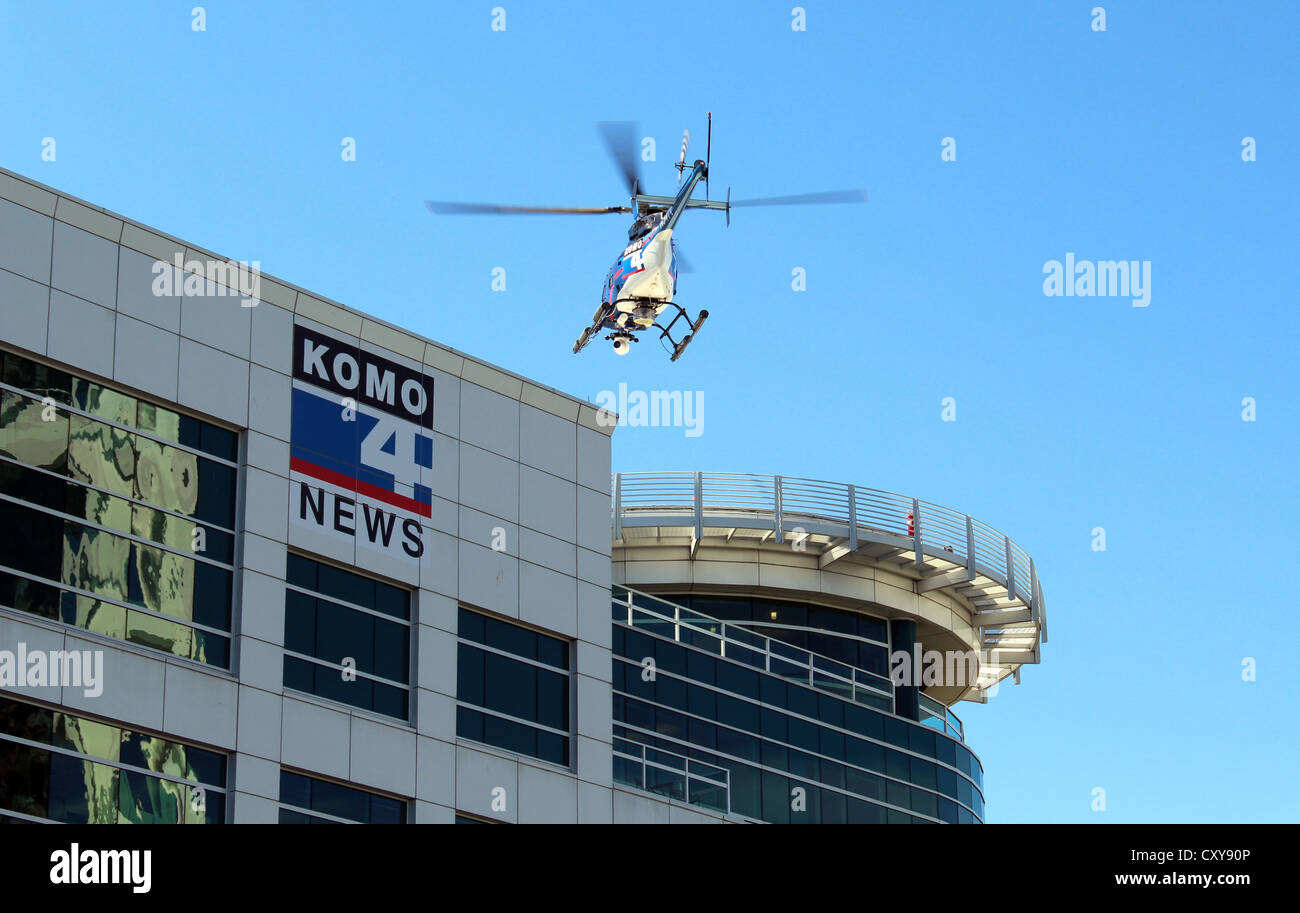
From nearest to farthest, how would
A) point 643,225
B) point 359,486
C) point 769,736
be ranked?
1. point 359,486
2. point 769,736
3. point 643,225

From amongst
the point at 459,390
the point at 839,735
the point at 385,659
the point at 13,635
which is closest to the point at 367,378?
the point at 459,390

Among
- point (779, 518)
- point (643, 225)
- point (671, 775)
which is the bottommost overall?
point (671, 775)

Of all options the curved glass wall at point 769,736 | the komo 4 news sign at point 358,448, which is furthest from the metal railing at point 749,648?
the komo 4 news sign at point 358,448

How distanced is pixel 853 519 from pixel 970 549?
3897mm

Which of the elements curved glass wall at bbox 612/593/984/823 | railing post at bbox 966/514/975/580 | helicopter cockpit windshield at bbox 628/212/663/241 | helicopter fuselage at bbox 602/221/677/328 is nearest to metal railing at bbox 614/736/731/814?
curved glass wall at bbox 612/593/984/823

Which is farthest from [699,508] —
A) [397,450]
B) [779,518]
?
[397,450]

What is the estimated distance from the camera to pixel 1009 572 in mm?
58750

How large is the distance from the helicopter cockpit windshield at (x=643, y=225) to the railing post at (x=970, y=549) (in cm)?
1309

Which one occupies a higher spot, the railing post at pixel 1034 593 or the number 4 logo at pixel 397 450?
the railing post at pixel 1034 593

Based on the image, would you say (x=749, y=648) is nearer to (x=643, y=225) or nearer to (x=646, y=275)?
(x=646, y=275)

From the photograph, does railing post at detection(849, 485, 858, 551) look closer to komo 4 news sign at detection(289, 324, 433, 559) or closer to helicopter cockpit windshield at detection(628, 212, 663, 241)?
helicopter cockpit windshield at detection(628, 212, 663, 241)

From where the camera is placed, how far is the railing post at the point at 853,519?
5553cm

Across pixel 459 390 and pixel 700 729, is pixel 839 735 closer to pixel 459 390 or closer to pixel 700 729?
pixel 700 729

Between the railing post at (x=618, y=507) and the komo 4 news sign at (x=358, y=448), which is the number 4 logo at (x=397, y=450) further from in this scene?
the railing post at (x=618, y=507)
